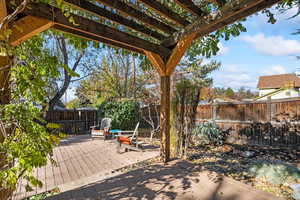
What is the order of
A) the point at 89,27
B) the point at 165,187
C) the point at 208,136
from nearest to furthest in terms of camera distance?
the point at 89,27
the point at 165,187
the point at 208,136

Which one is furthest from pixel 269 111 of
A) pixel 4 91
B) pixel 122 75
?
Result: pixel 122 75

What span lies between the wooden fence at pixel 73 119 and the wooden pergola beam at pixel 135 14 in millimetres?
7591

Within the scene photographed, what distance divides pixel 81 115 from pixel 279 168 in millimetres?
8782

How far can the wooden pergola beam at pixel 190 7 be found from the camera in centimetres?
222

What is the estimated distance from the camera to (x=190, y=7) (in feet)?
7.73

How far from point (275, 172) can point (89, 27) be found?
401 cm

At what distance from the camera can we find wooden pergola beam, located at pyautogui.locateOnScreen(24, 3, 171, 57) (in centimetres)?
188

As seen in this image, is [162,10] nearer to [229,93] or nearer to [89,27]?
[89,27]

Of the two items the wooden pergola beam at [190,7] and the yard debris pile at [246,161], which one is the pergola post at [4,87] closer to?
the wooden pergola beam at [190,7]

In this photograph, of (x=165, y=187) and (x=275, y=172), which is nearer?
(x=165, y=187)

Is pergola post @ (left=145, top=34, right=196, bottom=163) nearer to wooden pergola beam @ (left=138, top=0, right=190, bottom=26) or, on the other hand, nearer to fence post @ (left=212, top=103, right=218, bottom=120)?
wooden pergola beam @ (left=138, top=0, right=190, bottom=26)

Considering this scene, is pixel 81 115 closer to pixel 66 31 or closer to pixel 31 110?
pixel 66 31

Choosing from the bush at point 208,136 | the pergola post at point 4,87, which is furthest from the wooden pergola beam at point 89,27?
the bush at point 208,136

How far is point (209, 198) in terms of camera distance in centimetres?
229
